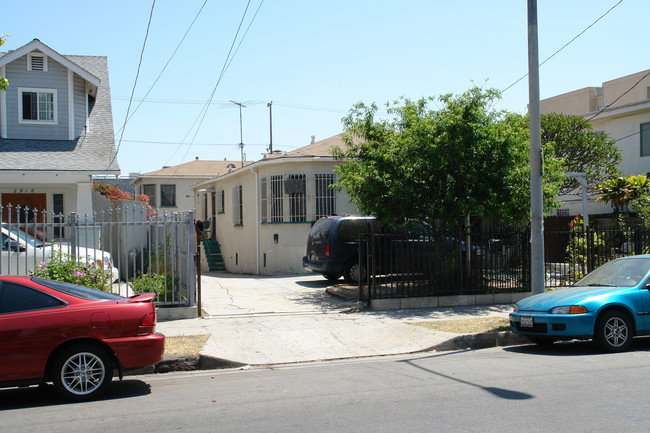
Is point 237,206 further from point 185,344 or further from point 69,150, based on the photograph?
point 185,344

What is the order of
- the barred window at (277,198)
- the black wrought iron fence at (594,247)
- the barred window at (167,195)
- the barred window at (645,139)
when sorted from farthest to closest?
1. the barred window at (167,195)
2. the barred window at (645,139)
3. the barred window at (277,198)
4. the black wrought iron fence at (594,247)

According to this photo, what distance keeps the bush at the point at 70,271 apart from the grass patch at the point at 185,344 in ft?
6.43

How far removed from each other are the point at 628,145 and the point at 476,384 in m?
20.8

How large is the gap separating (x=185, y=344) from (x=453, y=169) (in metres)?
7.23

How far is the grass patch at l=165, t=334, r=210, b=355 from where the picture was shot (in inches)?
353

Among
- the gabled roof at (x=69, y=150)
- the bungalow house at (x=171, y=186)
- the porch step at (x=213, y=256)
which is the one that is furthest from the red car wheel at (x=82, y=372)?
the bungalow house at (x=171, y=186)

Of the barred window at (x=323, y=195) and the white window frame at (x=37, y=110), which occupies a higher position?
the white window frame at (x=37, y=110)

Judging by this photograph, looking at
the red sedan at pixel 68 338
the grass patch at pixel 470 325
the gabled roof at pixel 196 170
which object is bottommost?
the grass patch at pixel 470 325

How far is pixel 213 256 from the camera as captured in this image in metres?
26.4

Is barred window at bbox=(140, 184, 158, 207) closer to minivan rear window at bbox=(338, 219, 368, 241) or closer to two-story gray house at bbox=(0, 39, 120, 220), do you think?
two-story gray house at bbox=(0, 39, 120, 220)

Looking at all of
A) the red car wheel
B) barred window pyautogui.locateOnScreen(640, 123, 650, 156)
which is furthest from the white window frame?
barred window pyautogui.locateOnScreen(640, 123, 650, 156)

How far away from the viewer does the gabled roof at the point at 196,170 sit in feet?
120

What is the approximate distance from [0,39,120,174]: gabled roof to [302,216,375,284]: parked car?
625cm

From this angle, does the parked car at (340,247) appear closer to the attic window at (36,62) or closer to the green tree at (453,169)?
the green tree at (453,169)
